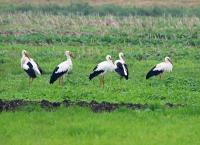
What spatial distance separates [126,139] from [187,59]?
14647 millimetres

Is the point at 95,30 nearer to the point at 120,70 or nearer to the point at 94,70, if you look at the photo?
the point at 120,70

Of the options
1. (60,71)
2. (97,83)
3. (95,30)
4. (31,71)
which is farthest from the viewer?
(95,30)

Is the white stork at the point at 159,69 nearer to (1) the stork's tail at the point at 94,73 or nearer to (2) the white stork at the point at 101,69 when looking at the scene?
(2) the white stork at the point at 101,69

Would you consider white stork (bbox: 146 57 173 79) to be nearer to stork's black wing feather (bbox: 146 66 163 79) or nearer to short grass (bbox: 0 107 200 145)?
stork's black wing feather (bbox: 146 66 163 79)

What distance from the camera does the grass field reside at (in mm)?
12711

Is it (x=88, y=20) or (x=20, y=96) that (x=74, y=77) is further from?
(x=88, y=20)

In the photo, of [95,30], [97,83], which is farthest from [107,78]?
[95,30]

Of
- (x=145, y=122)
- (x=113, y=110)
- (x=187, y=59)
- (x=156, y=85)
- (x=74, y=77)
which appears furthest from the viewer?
(x=187, y=59)

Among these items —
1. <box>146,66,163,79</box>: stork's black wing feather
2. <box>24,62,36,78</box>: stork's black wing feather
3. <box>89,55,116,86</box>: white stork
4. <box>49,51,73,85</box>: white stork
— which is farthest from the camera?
<box>146,66,163,79</box>: stork's black wing feather

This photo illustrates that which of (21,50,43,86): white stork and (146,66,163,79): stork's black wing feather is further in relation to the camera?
(146,66,163,79): stork's black wing feather

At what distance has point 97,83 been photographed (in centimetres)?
2120

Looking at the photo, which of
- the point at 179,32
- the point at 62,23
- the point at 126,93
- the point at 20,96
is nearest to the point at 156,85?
the point at 126,93

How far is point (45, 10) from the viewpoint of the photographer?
50.3m

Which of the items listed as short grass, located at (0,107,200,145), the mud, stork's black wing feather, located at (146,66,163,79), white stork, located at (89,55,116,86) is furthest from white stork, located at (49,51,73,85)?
short grass, located at (0,107,200,145)
